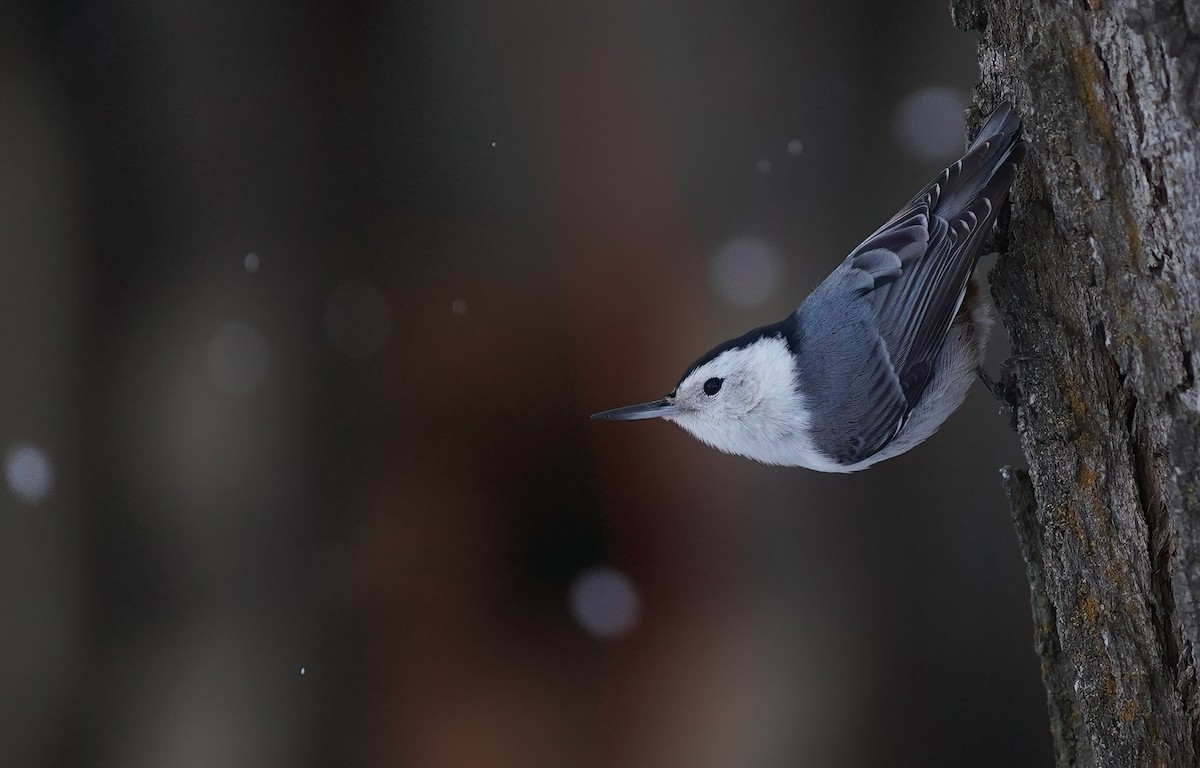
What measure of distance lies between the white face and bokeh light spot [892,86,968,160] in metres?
0.53

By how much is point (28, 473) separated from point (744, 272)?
1194mm

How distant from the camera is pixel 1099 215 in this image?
0.69 m

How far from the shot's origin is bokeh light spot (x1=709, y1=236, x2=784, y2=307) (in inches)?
53.7

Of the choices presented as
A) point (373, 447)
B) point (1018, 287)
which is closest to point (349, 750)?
point (373, 447)

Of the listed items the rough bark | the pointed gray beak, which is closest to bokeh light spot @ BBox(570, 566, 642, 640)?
the pointed gray beak

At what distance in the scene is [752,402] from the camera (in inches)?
39.6

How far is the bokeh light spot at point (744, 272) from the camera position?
136 cm

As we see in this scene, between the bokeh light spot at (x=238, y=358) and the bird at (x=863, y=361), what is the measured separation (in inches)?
27.8

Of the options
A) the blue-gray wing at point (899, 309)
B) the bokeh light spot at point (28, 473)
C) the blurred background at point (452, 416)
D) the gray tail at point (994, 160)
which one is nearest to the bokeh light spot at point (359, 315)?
the blurred background at point (452, 416)

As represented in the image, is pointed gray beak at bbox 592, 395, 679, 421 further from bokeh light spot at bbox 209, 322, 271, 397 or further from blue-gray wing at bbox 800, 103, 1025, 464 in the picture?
bokeh light spot at bbox 209, 322, 271, 397

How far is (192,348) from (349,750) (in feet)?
2.37

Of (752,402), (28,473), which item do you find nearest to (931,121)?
(752,402)

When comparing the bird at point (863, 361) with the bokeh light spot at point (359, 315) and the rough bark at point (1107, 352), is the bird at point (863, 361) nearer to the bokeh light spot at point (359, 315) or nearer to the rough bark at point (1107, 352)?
the rough bark at point (1107, 352)

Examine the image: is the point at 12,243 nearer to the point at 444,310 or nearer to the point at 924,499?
the point at 444,310
